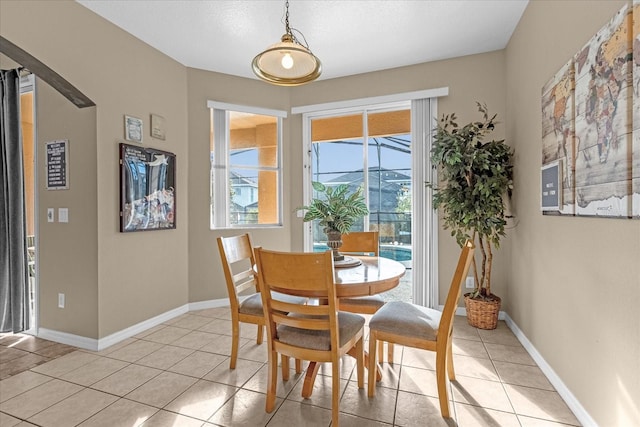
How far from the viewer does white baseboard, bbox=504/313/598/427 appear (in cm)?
160

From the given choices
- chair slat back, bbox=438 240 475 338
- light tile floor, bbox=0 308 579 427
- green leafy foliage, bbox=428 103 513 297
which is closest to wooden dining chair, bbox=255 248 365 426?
light tile floor, bbox=0 308 579 427

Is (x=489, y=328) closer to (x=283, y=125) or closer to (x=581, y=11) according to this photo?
(x=581, y=11)

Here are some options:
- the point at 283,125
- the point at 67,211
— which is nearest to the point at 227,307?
the point at 67,211

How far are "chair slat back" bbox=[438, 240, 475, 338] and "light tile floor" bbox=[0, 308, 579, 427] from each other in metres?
0.50

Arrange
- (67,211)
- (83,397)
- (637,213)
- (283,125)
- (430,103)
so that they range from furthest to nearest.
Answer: (283,125) → (430,103) → (67,211) → (83,397) → (637,213)

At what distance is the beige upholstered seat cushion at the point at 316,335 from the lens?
159 cm

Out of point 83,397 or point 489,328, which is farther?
point 489,328

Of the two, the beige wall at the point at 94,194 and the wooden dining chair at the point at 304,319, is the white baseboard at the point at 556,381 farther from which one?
the beige wall at the point at 94,194

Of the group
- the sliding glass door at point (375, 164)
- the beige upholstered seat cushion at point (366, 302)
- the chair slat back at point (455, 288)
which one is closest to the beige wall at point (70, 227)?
the beige upholstered seat cushion at point (366, 302)

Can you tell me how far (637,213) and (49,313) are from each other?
13.4 ft

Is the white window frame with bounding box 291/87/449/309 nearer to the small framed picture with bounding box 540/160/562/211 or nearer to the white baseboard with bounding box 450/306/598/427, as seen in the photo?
the white baseboard with bounding box 450/306/598/427

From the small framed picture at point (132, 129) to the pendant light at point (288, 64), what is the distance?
1513 millimetres

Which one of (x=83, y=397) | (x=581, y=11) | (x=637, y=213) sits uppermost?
(x=581, y=11)

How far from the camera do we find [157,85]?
10.3ft
